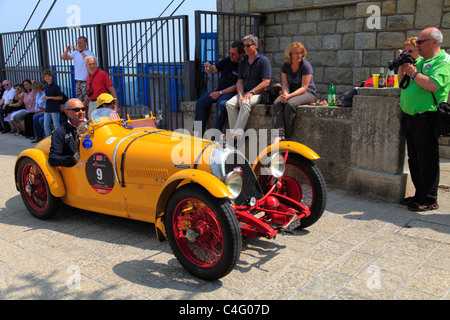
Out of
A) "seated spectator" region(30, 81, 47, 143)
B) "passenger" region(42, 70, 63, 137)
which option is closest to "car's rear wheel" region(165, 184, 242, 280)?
"passenger" region(42, 70, 63, 137)

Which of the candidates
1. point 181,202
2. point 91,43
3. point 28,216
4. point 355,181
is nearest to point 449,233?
point 355,181

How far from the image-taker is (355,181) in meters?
5.62

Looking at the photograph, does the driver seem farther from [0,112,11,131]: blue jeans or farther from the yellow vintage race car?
[0,112,11,131]: blue jeans

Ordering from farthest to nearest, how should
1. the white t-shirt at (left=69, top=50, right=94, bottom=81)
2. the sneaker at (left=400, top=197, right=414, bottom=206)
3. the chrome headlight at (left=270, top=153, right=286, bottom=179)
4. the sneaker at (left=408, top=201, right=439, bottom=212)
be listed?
the white t-shirt at (left=69, top=50, right=94, bottom=81), the sneaker at (left=400, top=197, right=414, bottom=206), the sneaker at (left=408, top=201, right=439, bottom=212), the chrome headlight at (left=270, top=153, right=286, bottom=179)

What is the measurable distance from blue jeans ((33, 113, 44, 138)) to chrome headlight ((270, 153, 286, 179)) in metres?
8.04

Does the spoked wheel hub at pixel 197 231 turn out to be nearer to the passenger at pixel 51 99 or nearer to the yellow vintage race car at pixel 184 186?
the yellow vintage race car at pixel 184 186

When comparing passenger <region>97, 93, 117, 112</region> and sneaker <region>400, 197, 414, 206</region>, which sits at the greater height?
passenger <region>97, 93, 117, 112</region>

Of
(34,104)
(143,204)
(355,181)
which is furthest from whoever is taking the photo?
(34,104)

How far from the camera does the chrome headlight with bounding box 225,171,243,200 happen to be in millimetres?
3723

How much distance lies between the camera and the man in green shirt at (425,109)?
466 centimetres

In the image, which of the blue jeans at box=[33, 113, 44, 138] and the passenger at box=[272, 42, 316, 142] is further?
the blue jeans at box=[33, 113, 44, 138]

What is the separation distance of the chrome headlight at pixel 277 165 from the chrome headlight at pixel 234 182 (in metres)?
0.52
